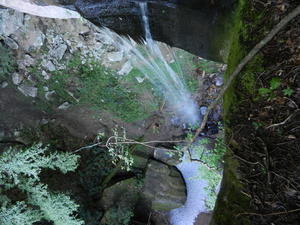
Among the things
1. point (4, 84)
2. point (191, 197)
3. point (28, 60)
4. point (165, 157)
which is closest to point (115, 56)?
point (28, 60)

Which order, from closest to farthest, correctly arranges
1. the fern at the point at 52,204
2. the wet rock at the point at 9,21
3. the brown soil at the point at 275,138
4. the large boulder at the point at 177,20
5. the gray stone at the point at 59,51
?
the brown soil at the point at 275,138
the large boulder at the point at 177,20
the fern at the point at 52,204
the wet rock at the point at 9,21
the gray stone at the point at 59,51

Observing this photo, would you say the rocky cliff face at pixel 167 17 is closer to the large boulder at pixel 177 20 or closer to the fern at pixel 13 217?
the large boulder at pixel 177 20

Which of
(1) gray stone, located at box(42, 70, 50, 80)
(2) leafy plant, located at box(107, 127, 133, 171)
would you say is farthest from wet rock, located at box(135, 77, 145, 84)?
(1) gray stone, located at box(42, 70, 50, 80)

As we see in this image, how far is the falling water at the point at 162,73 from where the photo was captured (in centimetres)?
433

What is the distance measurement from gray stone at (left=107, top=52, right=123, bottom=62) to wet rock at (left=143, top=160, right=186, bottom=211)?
6.62 ft

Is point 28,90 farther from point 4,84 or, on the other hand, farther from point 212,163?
point 212,163

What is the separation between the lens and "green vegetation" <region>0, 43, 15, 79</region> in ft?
14.7

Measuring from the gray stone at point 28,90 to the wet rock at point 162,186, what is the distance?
2.56 metres

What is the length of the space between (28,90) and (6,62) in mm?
609

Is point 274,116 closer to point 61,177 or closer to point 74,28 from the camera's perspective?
point 74,28

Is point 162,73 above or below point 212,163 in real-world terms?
above

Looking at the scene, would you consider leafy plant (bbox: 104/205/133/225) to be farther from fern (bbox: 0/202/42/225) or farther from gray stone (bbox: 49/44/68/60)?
gray stone (bbox: 49/44/68/60)

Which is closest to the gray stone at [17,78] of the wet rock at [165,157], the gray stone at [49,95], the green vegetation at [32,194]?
the gray stone at [49,95]

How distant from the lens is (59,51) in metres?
4.46
